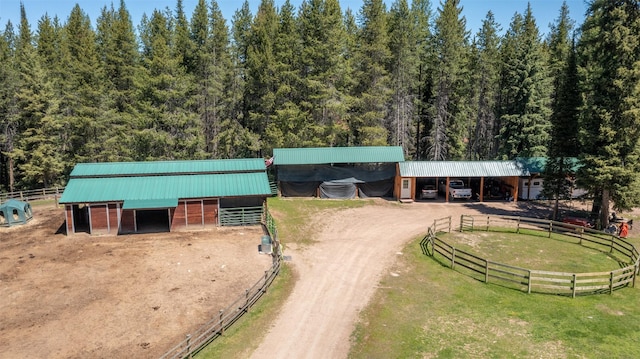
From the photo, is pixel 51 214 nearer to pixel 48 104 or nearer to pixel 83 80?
pixel 48 104

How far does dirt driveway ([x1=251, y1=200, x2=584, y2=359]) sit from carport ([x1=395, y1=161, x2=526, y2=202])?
1.54 m

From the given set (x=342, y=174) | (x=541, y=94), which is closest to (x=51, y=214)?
(x=342, y=174)

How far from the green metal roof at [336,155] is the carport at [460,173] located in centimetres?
152

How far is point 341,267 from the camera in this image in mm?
22859

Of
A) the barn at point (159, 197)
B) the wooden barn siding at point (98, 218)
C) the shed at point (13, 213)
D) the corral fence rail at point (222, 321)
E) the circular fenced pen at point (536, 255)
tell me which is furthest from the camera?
the shed at point (13, 213)

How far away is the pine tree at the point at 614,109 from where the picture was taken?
27469mm

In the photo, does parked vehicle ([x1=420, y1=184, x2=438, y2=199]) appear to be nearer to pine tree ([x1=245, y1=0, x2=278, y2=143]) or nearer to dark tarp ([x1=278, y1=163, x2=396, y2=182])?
dark tarp ([x1=278, y1=163, x2=396, y2=182])

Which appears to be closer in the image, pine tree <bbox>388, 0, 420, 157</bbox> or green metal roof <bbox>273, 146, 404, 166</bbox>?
green metal roof <bbox>273, 146, 404, 166</bbox>

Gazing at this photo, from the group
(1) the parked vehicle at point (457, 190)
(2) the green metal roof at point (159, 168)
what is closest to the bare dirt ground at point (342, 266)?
(1) the parked vehicle at point (457, 190)

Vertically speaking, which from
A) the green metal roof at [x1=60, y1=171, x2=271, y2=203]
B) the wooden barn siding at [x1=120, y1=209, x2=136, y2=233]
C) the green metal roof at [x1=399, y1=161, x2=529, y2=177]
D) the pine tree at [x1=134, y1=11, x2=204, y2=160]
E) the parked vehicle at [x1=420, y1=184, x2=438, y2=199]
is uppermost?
the pine tree at [x1=134, y1=11, x2=204, y2=160]

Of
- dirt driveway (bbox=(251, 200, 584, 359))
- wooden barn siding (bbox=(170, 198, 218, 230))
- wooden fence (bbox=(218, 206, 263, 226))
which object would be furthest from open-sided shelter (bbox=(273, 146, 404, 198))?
wooden barn siding (bbox=(170, 198, 218, 230))

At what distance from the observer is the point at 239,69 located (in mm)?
49125

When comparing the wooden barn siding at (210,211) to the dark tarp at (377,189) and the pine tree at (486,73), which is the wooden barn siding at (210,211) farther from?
the pine tree at (486,73)

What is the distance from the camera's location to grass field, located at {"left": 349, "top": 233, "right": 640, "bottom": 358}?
584 inches
